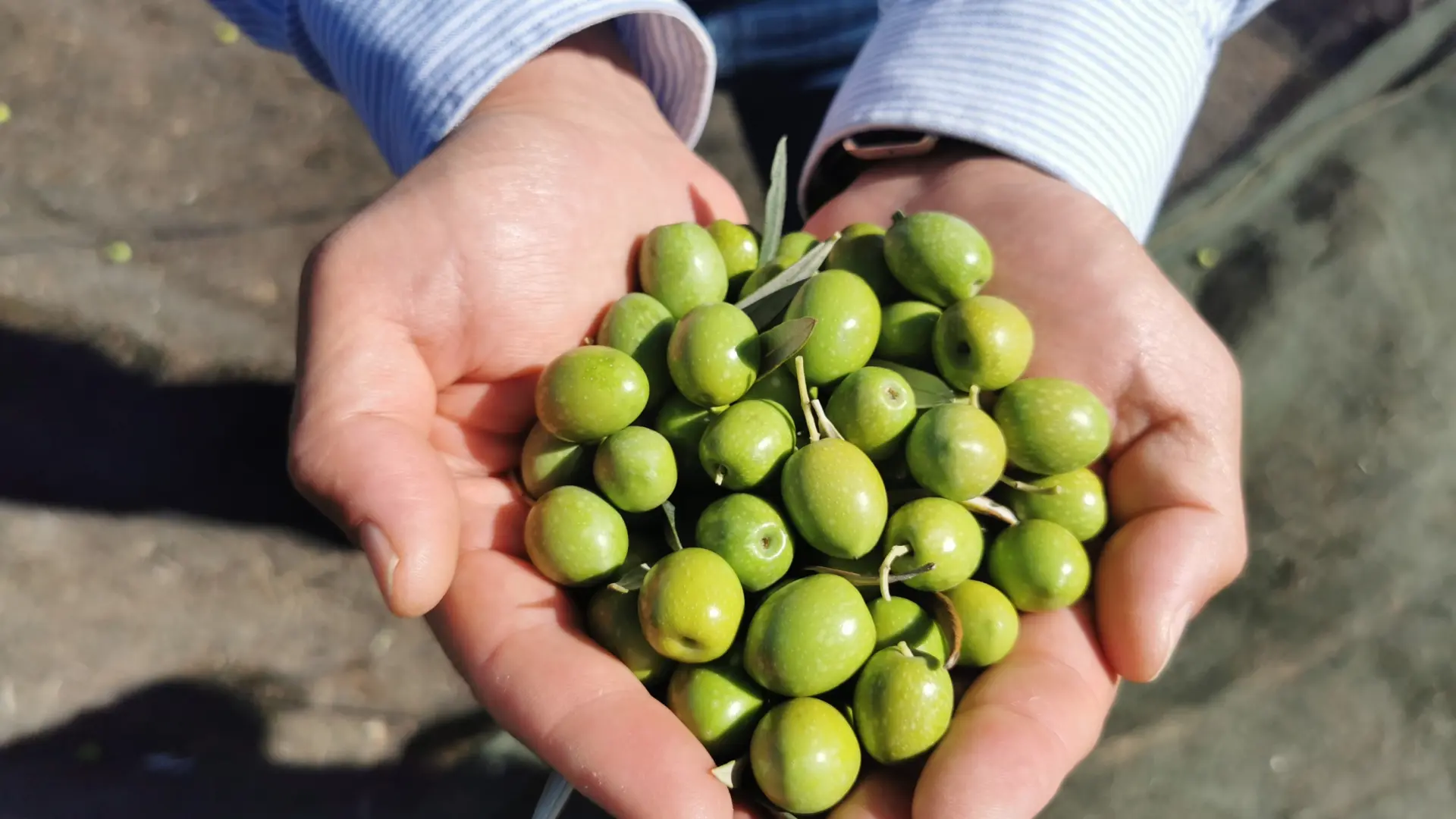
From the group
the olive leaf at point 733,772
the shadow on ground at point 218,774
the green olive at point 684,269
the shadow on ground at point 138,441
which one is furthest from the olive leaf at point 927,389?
the shadow on ground at point 138,441

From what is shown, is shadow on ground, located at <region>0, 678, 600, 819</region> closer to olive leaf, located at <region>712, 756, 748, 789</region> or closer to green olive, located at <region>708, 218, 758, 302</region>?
olive leaf, located at <region>712, 756, 748, 789</region>

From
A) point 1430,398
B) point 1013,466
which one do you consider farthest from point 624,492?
point 1430,398

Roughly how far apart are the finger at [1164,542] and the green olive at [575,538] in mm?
945

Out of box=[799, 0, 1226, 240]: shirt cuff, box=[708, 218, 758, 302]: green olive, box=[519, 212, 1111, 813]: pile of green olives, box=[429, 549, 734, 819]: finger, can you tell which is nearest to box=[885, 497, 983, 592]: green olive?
box=[519, 212, 1111, 813]: pile of green olives

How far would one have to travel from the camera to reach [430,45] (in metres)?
2.61

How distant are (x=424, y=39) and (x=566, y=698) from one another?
1.70m

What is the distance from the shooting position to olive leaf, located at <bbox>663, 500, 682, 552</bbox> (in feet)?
6.78

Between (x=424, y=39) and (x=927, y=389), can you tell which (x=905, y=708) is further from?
(x=424, y=39)

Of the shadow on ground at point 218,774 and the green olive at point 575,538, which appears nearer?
the green olive at point 575,538

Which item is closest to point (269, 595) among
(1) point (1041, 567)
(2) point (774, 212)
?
(2) point (774, 212)

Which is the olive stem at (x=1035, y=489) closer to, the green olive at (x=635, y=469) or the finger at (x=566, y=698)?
the green olive at (x=635, y=469)

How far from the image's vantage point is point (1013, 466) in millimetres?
2230

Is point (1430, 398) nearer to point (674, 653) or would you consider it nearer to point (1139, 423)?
point (1139, 423)

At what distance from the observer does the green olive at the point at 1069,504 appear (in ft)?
6.95
